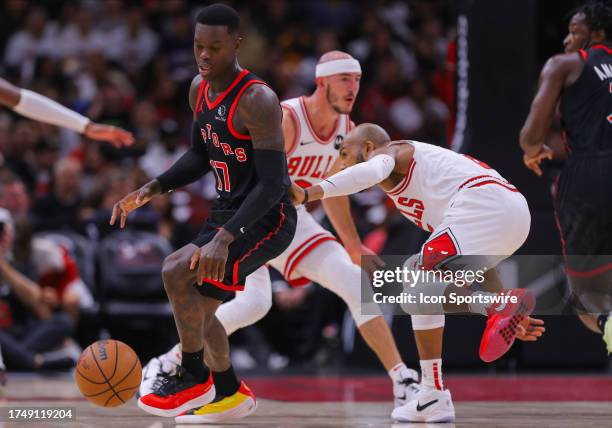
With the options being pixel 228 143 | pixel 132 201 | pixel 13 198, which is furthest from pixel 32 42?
pixel 228 143

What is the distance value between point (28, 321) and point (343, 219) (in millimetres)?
4363

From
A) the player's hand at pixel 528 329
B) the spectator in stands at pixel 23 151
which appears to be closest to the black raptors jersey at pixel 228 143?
the player's hand at pixel 528 329

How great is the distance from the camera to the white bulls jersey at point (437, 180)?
18.5ft

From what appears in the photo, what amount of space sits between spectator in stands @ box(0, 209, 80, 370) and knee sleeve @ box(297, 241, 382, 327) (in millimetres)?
3787

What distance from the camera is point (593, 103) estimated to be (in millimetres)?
5996

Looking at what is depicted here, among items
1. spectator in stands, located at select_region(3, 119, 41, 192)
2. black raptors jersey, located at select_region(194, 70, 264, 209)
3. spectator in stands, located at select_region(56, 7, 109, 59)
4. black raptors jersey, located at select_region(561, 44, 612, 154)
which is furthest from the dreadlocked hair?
spectator in stands, located at select_region(56, 7, 109, 59)

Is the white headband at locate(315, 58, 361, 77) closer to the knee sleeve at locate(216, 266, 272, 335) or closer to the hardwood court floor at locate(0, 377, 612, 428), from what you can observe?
the knee sleeve at locate(216, 266, 272, 335)

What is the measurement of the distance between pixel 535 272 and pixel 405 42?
6.32m

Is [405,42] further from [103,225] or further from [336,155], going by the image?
[336,155]

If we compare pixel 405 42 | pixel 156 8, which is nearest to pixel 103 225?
pixel 156 8

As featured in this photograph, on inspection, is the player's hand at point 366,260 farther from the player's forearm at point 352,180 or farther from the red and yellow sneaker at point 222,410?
the red and yellow sneaker at point 222,410

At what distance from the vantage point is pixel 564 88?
608 cm

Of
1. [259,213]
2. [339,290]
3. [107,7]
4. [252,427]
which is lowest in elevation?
[252,427]

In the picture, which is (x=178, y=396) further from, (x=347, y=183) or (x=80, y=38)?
(x=80, y=38)
